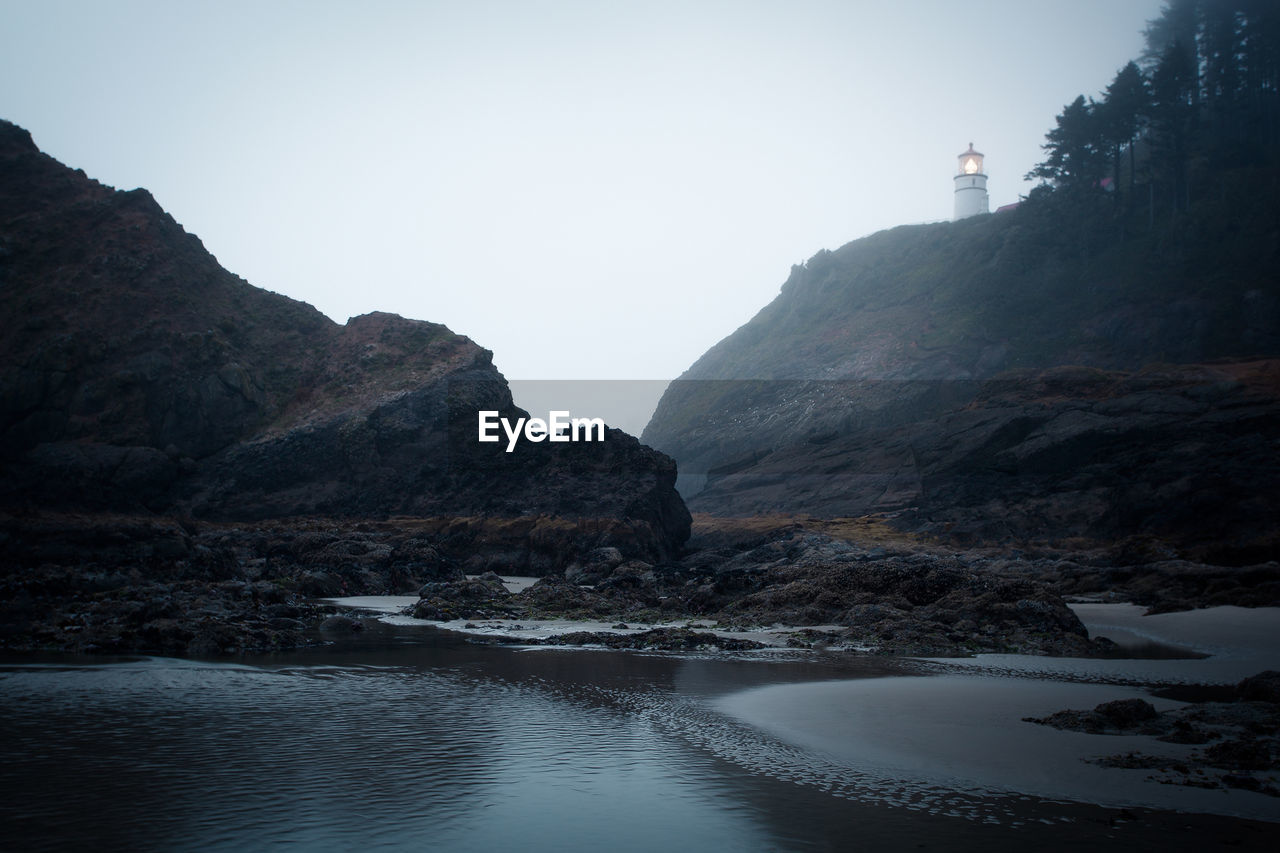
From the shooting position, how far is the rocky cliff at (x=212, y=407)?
52969 mm

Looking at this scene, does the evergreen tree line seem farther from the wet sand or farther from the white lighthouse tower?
the wet sand

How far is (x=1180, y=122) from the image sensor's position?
78.6 m

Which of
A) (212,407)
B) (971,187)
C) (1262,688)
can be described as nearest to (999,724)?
(1262,688)

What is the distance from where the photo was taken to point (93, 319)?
5931 centimetres

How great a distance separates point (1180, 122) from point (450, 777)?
93667 mm

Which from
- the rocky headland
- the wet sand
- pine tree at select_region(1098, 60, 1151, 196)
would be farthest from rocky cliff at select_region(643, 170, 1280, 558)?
the wet sand

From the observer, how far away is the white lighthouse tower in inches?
4921

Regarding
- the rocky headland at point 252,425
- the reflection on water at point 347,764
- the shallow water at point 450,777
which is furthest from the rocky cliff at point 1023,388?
the reflection on water at point 347,764

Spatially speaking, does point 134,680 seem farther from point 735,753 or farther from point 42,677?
point 735,753

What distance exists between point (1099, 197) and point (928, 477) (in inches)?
1808

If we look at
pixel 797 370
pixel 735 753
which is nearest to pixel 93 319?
pixel 735 753

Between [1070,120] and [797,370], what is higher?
[1070,120]

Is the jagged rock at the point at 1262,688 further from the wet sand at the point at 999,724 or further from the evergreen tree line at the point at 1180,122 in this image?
the evergreen tree line at the point at 1180,122

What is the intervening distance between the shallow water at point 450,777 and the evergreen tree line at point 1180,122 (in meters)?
86.2
